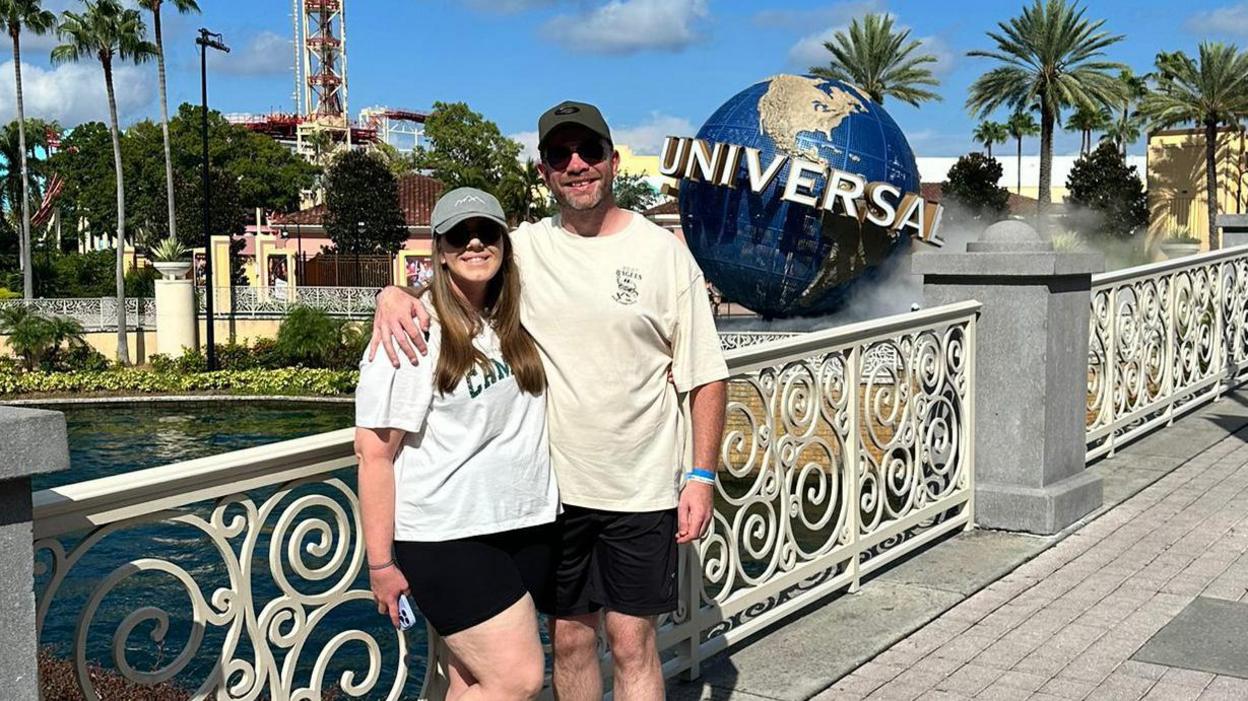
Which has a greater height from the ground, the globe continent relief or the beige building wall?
the beige building wall

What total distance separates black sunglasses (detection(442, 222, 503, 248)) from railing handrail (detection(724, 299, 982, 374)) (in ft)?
3.96

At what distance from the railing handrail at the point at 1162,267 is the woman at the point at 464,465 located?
5051mm

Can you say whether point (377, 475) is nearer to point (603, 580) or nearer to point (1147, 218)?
point (603, 580)

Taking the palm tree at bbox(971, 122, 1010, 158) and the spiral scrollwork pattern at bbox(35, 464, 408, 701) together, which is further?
the palm tree at bbox(971, 122, 1010, 158)

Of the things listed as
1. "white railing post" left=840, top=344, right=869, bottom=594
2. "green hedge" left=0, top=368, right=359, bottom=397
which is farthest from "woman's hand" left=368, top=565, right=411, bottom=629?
"green hedge" left=0, top=368, right=359, bottom=397

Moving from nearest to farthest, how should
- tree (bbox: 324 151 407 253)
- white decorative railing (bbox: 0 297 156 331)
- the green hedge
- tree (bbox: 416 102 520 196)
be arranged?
1. the green hedge
2. white decorative railing (bbox: 0 297 156 331)
3. tree (bbox: 324 151 407 253)
4. tree (bbox: 416 102 520 196)

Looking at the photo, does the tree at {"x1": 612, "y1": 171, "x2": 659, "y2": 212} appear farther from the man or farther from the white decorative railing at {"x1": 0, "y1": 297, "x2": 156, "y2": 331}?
the man

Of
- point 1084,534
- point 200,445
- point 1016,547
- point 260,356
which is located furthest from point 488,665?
point 260,356

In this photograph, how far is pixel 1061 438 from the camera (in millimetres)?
5980

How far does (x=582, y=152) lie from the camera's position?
281cm

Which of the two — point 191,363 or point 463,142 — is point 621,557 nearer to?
point 191,363

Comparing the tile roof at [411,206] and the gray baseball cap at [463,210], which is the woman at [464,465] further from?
the tile roof at [411,206]

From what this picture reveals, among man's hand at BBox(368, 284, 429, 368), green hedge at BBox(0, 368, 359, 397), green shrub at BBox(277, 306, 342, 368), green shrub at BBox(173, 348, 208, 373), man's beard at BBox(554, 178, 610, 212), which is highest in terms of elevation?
man's beard at BBox(554, 178, 610, 212)

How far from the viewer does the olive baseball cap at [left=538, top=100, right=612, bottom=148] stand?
2770mm
